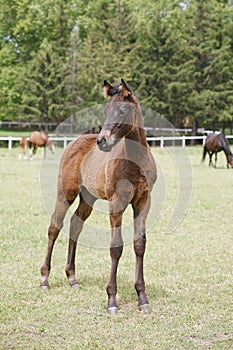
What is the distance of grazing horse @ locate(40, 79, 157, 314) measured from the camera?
434 cm

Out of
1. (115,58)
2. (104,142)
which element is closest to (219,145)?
(104,142)

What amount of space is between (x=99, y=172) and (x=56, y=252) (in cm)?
237

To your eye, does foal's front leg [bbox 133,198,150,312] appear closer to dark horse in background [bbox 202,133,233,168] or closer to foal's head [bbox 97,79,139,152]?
foal's head [bbox 97,79,139,152]

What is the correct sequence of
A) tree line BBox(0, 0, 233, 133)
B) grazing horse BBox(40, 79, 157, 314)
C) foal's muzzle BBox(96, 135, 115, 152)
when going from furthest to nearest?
tree line BBox(0, 0, 233, 133) → grazing horse BBox(40, 79, 157, 314) → foal's muzzle BBox(96, 135, 115, 152)

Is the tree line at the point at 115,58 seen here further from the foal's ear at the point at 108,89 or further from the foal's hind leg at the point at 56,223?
the foal's ear at the point at 108,89

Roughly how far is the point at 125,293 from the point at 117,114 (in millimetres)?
2005

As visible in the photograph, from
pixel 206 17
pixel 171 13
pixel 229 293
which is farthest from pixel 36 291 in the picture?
pixel 171 13

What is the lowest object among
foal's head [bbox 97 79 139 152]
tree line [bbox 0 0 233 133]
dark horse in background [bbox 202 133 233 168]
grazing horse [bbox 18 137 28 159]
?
grazing horse [bbox 18 137 28 159]

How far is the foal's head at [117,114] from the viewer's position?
13.9ft

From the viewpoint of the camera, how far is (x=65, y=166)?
18.1ft

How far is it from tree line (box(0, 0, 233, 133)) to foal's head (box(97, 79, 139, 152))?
31969 millimetres

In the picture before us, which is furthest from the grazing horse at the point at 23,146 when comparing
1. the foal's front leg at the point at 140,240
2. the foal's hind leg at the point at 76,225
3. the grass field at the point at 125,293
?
the foal's front leg at the point at 140,240

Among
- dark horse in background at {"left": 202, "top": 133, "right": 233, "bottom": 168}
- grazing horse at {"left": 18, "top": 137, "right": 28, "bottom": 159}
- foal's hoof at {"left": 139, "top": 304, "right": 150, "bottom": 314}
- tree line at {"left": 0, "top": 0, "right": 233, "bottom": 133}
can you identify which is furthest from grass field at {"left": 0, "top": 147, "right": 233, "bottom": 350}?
tree line at {"left": 0, "top": 0, "right": 233, "bottom": 133}

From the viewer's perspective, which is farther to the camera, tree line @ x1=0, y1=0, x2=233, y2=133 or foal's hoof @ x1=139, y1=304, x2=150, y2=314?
tree line @ x1=0, y1=0, x2=233, y2=133
